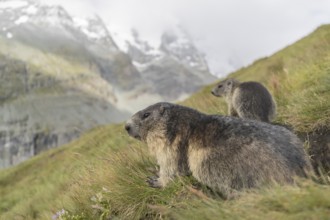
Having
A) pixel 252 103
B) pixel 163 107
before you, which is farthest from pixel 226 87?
pixel 163 107

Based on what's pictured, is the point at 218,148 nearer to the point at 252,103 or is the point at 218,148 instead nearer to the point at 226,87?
the point at 252,103

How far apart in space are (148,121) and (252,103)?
4.42 metres

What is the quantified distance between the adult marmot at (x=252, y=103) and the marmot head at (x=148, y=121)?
371 centimetres

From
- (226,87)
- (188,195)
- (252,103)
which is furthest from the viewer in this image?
(226,87)

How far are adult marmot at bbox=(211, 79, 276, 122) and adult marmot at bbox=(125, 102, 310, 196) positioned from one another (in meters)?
3.74

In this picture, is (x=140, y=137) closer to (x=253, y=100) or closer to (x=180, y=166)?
(x=180, y=166)

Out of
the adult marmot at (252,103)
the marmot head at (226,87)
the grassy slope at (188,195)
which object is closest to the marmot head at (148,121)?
the grassy slope at (188,195)

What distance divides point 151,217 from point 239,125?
194 cm

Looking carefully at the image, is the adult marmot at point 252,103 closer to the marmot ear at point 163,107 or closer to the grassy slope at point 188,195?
the grassy slope at point 188,195

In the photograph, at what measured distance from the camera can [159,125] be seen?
752 centimetres

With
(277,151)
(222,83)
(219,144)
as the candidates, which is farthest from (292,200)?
(222,83)

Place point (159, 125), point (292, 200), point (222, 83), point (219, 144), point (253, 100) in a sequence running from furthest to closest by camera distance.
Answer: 1. point (222, 83)
2. point (253, 100)
3. point (159, 125)
4. point (219, 144)
5. point (292, 200)

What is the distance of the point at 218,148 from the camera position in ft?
21.5

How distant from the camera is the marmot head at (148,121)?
7.59 m
